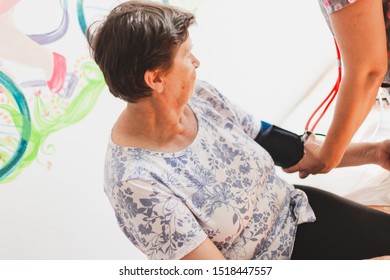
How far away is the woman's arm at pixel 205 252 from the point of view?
1.10 m

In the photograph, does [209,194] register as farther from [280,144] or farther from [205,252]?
[280,144]

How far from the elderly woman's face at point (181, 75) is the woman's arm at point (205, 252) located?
0.35 metres

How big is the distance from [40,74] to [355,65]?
873mm

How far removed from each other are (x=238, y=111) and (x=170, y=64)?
0.36m

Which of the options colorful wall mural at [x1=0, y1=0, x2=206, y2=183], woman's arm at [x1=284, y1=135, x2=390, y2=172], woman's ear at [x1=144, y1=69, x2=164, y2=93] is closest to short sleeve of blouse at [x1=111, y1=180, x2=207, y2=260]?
woman's ear at [x1=144, y1=69, x2=164, y2=93]

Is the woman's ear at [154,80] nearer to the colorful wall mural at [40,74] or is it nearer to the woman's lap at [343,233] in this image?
the colorful wall mural at [40,74]

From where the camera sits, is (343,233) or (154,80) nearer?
(154,80)

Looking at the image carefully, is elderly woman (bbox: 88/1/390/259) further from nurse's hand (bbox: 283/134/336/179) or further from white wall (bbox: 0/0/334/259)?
white wall (bbox: 0/0/334/259)

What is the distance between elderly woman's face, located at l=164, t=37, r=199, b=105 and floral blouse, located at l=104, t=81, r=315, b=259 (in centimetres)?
14

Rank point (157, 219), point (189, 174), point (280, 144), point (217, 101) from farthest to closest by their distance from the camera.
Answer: point (280, 144) < point (217, 101) < point (189, 174) < point (157, 219)

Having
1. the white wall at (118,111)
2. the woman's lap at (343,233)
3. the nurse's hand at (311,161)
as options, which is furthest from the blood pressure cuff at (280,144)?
the white wall at (118,111)

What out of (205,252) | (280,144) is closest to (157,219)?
(205,252)

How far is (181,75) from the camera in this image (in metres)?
1.13

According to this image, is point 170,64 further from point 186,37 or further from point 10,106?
point 10,106
